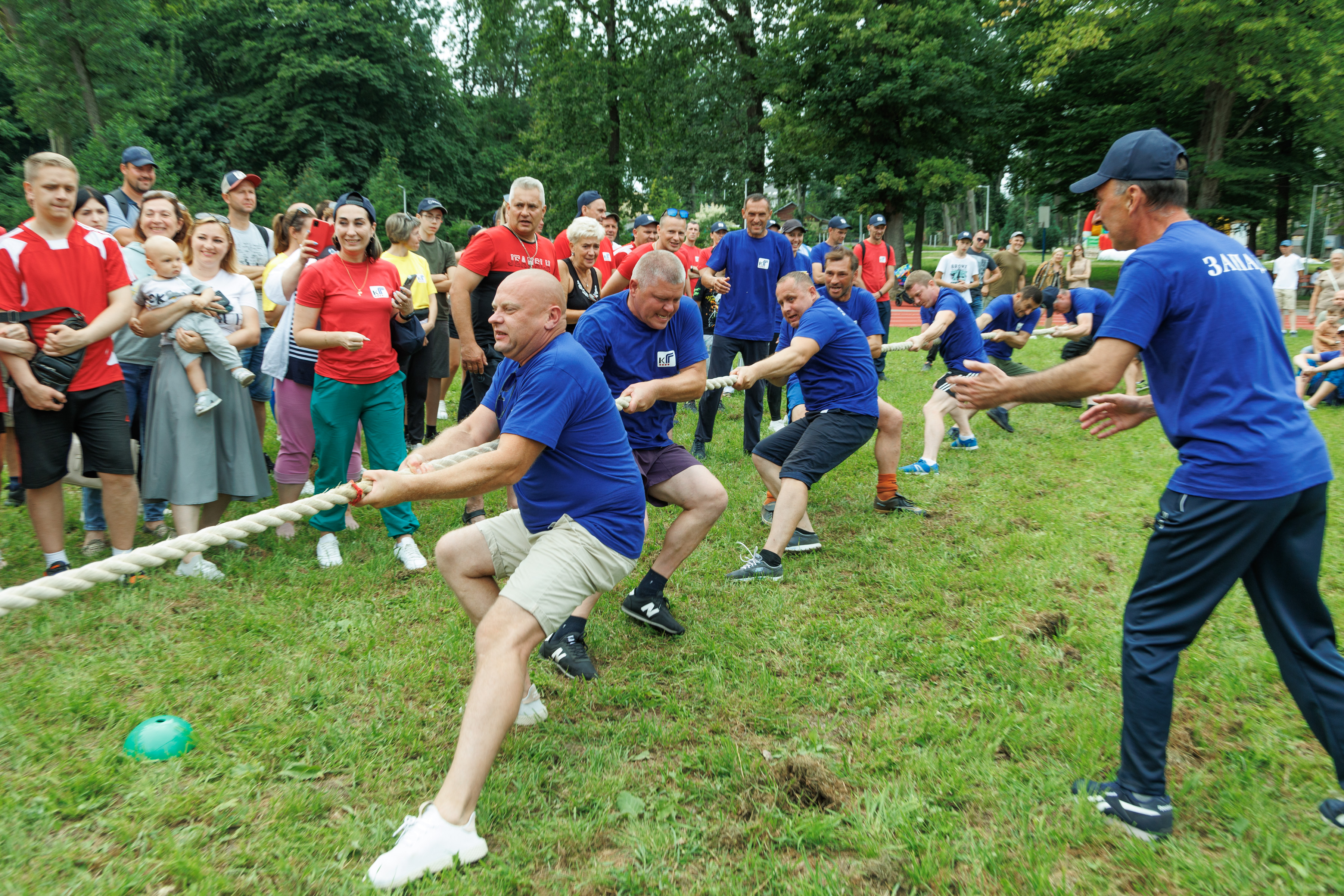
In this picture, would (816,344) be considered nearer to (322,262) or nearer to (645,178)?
(322,262)

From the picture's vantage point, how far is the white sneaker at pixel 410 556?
5578mm

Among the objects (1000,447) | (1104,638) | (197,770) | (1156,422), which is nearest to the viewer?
(197,770)

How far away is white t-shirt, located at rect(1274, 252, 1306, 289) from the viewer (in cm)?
1952

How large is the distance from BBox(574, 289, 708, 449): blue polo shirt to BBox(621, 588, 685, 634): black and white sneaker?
851 millimetres

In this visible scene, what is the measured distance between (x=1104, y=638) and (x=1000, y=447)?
4990 mm

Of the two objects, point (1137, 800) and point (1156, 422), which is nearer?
point (1137, 800)

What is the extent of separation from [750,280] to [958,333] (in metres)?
2.11

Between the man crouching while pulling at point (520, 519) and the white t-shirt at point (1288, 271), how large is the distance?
21709mm

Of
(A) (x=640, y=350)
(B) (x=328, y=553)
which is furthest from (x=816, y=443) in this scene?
(B) (x=328, y=553)

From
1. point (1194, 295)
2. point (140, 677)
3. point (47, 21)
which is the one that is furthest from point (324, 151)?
point (1194, 295)

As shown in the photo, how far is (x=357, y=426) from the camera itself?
560 cm

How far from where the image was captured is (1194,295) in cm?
275

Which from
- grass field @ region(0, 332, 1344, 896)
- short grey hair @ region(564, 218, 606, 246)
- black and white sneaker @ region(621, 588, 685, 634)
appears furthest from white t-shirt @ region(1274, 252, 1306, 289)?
black and white sneaker @ region(621, 588, 685, 634)

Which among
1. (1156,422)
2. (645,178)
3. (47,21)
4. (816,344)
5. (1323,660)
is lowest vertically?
(1156,422)
